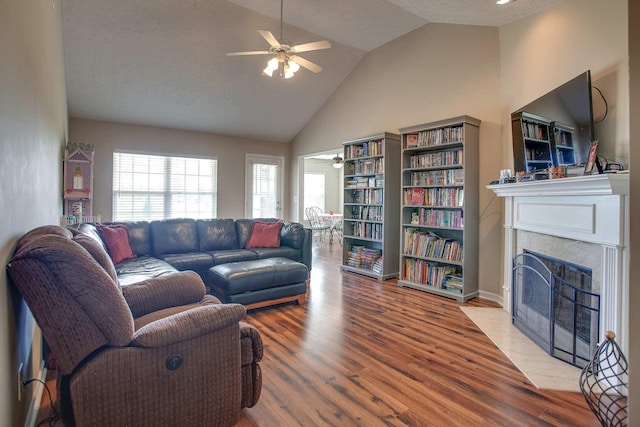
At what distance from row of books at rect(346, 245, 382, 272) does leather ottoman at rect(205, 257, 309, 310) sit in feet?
5.32

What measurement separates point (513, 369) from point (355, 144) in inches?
145

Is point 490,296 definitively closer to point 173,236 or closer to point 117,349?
point 117,349

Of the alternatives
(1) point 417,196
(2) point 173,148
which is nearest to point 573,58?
(1) point 417,196

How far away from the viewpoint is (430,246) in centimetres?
416

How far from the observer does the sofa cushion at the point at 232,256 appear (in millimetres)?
4060

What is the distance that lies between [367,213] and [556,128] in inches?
109

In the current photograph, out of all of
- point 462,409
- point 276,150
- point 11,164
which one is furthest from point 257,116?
point 462,409

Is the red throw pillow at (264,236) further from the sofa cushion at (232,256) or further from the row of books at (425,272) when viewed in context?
the row of books at (425,272)

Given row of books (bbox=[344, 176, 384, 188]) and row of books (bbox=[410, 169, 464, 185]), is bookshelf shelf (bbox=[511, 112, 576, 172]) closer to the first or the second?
row of books (bbox=[410, 169, 464, 185])

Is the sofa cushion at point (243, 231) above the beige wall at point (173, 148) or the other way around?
the other way around

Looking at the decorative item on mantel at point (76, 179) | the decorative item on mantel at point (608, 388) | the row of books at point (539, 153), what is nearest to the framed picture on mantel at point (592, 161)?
the row of books at point (539, 153)

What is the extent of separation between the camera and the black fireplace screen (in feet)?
7.52

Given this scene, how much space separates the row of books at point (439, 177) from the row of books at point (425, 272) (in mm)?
1026

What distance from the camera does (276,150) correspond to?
725 centimetres
